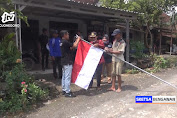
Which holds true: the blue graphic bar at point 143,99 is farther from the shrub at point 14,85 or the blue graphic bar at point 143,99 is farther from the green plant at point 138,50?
the green plant at point 138,50

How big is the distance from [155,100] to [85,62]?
2111 millimetres

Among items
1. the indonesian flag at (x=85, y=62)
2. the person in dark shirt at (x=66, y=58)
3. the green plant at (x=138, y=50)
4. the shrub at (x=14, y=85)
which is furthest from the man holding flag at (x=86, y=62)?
the green plant at (x=138, y=50)

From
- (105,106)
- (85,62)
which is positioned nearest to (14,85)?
(85,62)

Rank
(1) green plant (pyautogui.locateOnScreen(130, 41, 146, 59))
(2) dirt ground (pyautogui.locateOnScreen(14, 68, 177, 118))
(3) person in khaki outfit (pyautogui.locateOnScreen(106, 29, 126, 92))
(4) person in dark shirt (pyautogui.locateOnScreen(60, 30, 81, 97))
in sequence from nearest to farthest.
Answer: (2) dirt ground (pyautogui.locateOnScreen(14, 68, 177, 118)) < (4) person in dark shirt (pyautogui.locateOnScreen(60, 30, 81, 97)) < (3) person in khaki outfit (pyautogui.locateOnScreen(106, 29, 126, 92)) < (1) green plant (pyautogui.locateOnScreen(130, 41, 146, 59))

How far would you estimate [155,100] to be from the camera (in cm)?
437

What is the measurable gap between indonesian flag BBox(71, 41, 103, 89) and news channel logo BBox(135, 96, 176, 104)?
4.68 feet

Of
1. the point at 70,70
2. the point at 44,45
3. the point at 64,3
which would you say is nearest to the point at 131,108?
the point at 70,70

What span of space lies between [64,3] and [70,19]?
A: 4.89 meters

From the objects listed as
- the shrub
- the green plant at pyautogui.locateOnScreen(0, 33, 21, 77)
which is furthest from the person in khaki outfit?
the green plant at pyautogui.locateOnScreen(0, 33, 21, 77)

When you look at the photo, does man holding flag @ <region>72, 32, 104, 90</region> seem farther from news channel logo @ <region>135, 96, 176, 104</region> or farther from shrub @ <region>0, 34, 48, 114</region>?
news channel logo @ <region>135, 96, 176, 104</region>

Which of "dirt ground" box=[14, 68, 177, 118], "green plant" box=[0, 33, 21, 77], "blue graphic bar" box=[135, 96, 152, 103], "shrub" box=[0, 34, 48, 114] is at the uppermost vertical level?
"green plant" box=[0, 33, 21, 77]

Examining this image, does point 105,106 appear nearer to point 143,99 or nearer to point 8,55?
point 143,99

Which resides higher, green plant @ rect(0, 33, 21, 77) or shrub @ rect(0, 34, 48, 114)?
green plant @ rect(0, 33, 21, 77)

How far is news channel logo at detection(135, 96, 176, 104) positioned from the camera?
14.1 ft
